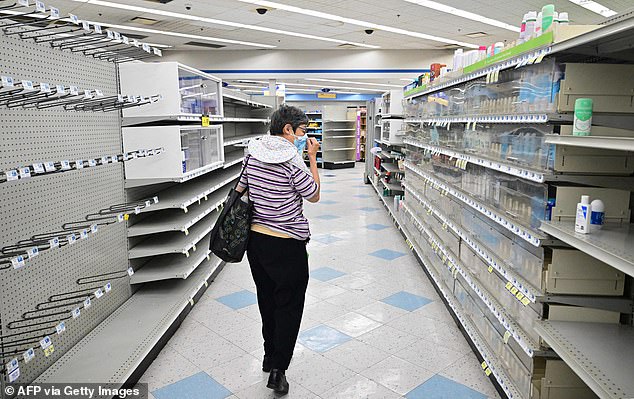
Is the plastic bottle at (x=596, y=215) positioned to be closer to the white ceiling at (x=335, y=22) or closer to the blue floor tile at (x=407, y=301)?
the blue floor tile at (x=407, y=301)

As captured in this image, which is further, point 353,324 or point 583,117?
point 353,324

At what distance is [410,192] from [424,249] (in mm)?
1245

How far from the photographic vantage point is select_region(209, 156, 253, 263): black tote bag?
8.67 feet

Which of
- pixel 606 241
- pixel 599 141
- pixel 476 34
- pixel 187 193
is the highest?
pixel 476 34

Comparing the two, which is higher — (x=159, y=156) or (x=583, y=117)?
(x=583, y=117)

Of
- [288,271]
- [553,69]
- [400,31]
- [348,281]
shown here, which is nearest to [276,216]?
[288,271]

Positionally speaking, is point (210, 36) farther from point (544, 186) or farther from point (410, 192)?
point (544, 186)

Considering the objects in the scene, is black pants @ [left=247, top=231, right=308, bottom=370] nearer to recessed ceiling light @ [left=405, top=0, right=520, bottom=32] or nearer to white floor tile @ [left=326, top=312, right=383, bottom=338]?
white floor tile @ [left=326, top=312, right=383, bottom=338]

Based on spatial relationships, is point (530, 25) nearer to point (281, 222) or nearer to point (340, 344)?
point (281, 222)

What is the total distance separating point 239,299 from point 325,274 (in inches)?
45.7

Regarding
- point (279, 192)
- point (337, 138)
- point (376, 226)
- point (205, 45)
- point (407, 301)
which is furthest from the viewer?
point (337, 138)

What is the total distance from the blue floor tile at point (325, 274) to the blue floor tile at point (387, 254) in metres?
0.86

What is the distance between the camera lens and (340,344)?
3.47 m

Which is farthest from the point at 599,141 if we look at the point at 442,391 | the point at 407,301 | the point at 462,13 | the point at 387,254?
the point at 462,13
